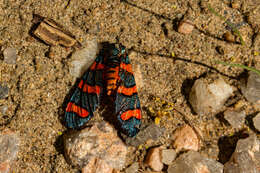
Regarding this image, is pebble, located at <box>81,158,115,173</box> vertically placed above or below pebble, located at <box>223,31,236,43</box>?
below

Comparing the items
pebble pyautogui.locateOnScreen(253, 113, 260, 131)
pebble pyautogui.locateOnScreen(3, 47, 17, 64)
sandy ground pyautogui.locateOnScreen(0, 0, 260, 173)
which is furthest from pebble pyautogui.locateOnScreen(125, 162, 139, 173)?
pebble pyautogui.locateOnScreen(3, 47, 17, 64)

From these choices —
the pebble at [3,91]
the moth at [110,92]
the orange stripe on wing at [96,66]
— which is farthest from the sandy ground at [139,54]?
the orange stripe on wing at [96,66]

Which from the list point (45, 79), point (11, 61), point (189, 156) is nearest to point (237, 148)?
point (189, 156)

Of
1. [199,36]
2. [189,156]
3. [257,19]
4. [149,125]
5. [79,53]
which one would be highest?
[257,19]

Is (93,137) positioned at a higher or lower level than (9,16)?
lower

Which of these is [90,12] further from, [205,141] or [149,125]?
[205,141]

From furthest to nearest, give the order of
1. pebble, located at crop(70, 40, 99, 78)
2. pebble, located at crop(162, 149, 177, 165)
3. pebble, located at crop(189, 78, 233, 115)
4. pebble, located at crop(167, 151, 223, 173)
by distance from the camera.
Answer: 1. pebble, located at crop(70, 40, 99, 78)
2. pebble, located at crop(189, 78, 233, 115)
3. pebble, located at crop(162, 149, 177, 165)
4. pebble, located at crop(167, 151, 223, 173)

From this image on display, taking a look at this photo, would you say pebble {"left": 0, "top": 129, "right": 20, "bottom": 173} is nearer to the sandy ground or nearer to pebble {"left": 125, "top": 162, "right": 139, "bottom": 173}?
the sandy ground
